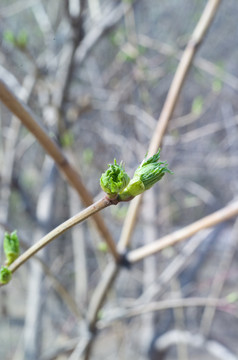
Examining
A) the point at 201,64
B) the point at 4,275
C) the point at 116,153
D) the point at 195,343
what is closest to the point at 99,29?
the point at 201,64

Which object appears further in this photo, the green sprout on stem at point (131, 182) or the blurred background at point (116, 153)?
the blurred background at point (116, 153)

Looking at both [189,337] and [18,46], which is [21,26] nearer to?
[18,46]

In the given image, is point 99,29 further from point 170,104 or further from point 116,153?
point 170,104

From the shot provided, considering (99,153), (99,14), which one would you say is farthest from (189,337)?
(99,14)

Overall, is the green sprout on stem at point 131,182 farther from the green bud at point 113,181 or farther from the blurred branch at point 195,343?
the blurred branch at point 195,343

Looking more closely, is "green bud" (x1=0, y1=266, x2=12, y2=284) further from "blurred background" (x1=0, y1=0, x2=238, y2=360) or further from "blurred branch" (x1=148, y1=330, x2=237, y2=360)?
"blurred branch" (x1=148, y1=330, x2=237, y2=360)

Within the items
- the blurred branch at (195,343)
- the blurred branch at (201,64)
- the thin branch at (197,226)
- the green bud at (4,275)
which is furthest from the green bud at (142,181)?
the blurred branch at (201,64)
